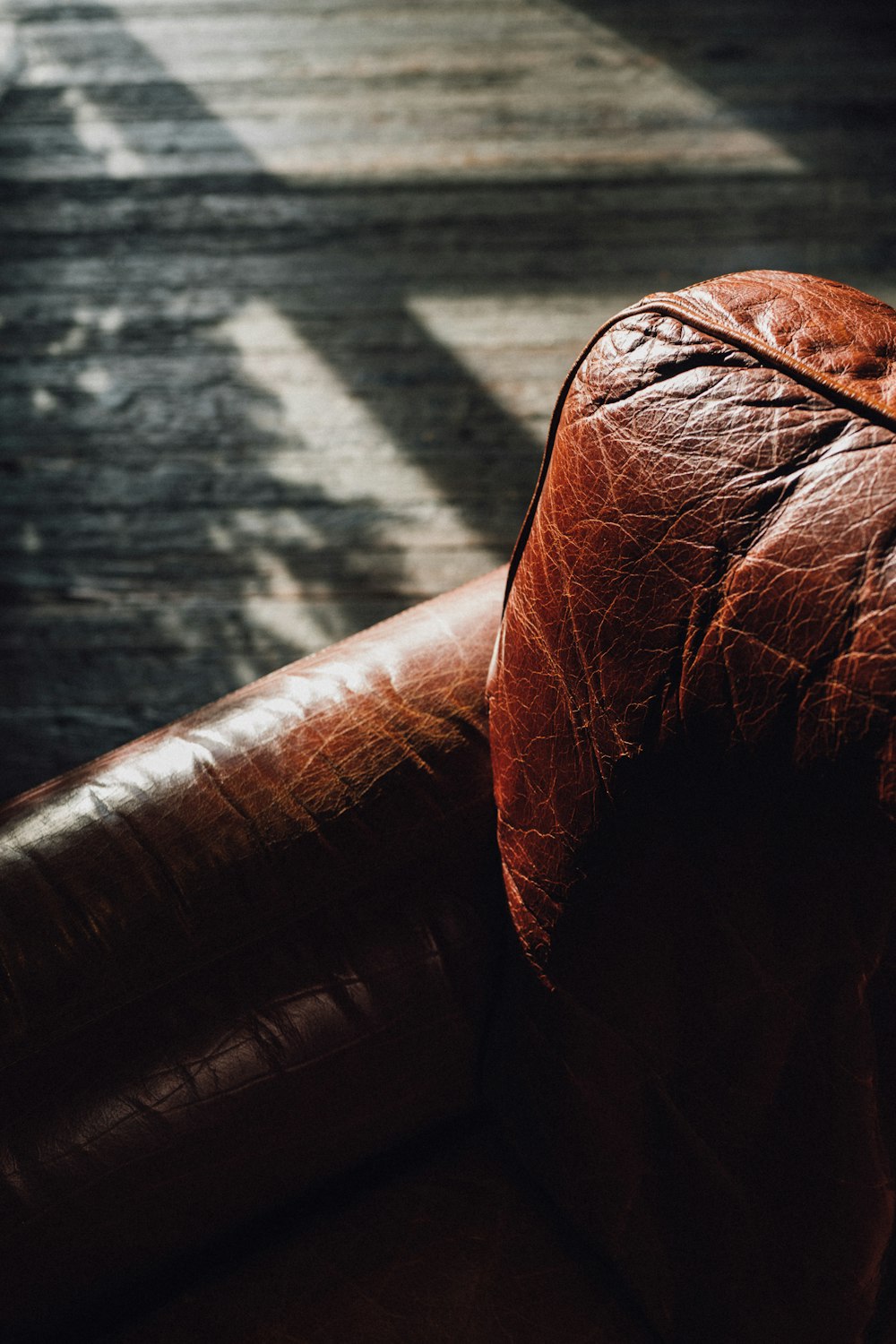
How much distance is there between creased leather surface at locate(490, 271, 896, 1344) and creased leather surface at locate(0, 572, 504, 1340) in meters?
0.07

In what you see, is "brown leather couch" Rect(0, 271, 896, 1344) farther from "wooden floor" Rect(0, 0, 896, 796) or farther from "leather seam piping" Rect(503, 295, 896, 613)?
"wooden floor" Rect(0, 0, 896, 796)

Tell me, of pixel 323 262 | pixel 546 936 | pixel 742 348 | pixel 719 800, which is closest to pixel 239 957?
pixel 546 936

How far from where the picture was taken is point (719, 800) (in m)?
0.54

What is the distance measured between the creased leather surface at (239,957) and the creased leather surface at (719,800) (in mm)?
68

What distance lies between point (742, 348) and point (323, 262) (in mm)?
2353

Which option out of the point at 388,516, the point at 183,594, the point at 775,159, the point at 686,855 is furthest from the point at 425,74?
the point at 686,855

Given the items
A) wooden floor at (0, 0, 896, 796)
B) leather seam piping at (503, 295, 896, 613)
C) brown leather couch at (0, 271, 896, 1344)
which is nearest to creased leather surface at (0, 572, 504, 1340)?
brown leather couch at (0, 271, 896, 1344)

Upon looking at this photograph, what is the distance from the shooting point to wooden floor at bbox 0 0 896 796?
7.01 feet

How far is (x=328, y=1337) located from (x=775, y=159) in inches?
113

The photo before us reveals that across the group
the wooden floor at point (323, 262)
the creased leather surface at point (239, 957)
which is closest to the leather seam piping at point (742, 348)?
the creased leather surface at point (239, 957)

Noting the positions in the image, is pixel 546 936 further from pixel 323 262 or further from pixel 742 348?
pixel 323 262

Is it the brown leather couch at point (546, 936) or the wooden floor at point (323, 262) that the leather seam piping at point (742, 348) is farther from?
the wooden floor at point (323, 262)

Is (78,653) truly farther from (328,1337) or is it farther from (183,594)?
(328,1337)

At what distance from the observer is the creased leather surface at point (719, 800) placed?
49cm
